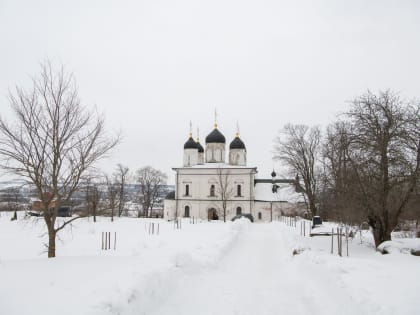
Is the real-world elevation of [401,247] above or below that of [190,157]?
below

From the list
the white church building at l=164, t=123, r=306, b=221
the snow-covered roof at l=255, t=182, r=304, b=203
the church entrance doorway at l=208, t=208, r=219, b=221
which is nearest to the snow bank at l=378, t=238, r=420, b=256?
the white church building at l=164, t=123, r=306, b=221

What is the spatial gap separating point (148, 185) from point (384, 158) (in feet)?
167

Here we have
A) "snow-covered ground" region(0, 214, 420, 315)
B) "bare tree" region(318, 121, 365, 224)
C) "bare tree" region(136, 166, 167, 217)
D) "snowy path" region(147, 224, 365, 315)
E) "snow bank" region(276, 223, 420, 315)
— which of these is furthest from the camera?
"bare tree" region(136, 166, 167, 217)

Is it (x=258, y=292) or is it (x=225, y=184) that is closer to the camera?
(x=258, y=292)

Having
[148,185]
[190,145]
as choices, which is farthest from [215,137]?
[148,185]

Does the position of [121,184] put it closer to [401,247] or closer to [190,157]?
[190,157]

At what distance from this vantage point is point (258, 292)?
8.45m

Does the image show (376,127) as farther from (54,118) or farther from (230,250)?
(54,118)

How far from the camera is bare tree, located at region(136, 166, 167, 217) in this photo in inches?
2384

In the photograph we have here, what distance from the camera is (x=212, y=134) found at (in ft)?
175

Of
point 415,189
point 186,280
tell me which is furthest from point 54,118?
point 415,189

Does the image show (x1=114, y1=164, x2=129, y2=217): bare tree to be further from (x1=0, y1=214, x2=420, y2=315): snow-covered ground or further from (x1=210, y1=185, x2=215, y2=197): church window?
(x1=0, y1=214, x2=420, y2=315): snow-covered ground

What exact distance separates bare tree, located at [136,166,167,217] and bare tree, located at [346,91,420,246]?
48.8 metres

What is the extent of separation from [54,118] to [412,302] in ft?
32.8
